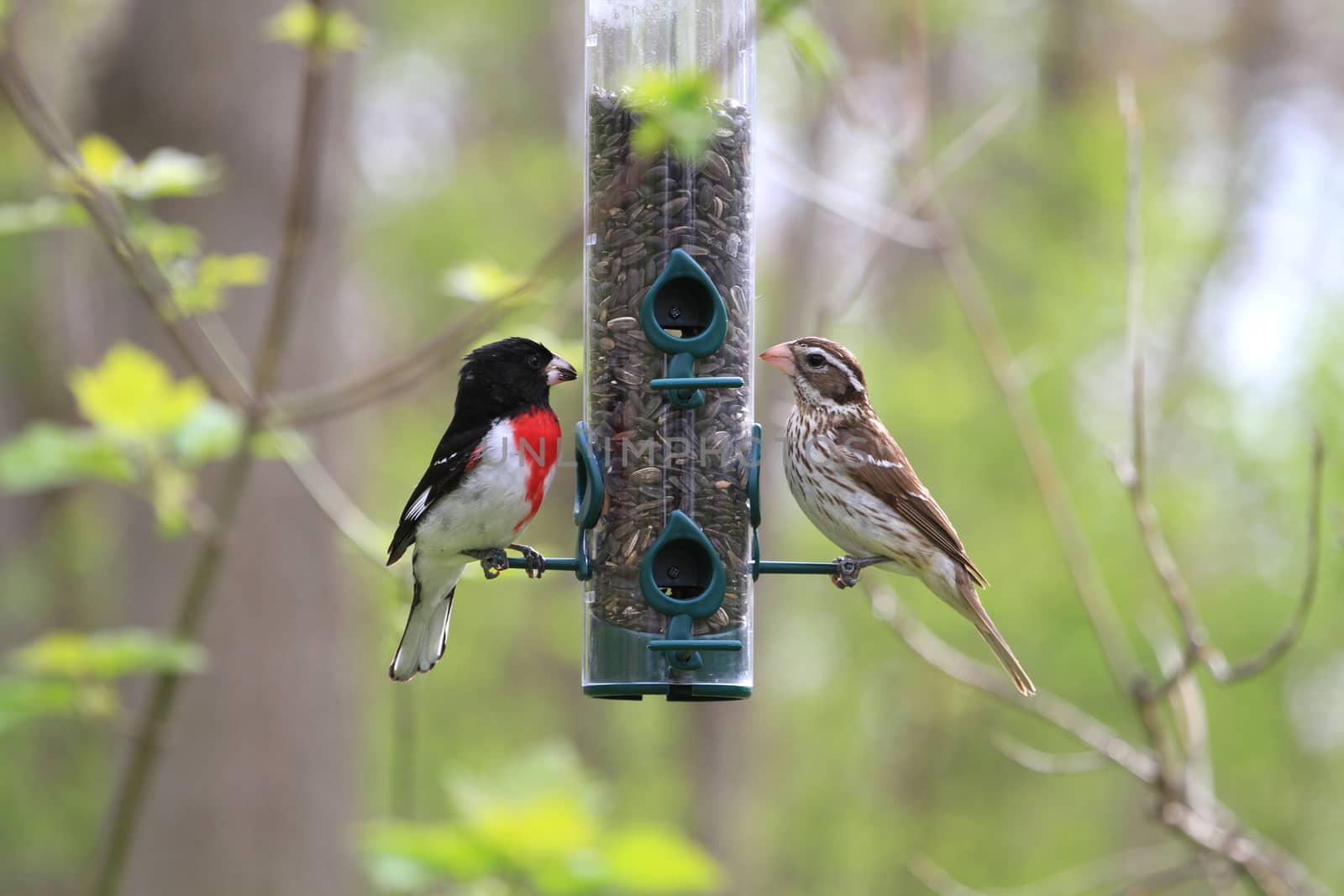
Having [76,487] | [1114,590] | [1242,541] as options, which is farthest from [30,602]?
[1242,541]

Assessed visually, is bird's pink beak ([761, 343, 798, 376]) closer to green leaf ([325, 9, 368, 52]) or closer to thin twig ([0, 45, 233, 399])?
green leaf ([325, 9, 368, 52])

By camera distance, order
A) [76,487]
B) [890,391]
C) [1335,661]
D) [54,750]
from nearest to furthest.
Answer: [1335,661], [890,391], [76,487], [54,750]

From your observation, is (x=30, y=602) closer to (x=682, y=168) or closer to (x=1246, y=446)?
(x=1246, y=446)

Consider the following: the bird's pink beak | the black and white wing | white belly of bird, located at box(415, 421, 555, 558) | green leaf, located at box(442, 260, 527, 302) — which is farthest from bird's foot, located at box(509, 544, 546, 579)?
the bird's pink beak

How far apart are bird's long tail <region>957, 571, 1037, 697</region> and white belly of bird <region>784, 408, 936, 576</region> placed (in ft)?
0.76

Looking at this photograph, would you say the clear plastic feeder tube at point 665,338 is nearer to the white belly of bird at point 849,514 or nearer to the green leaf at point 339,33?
the white belly of bird at point 849,514

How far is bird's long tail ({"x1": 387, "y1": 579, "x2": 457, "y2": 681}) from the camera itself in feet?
19.3

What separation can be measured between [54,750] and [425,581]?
20025 mm

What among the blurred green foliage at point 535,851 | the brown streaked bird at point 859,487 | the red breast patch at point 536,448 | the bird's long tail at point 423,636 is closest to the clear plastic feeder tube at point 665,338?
the red breast patch at point 536,448

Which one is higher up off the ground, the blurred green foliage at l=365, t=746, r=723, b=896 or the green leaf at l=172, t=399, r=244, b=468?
the green leaf at l=172, t=399, r=244, b=468

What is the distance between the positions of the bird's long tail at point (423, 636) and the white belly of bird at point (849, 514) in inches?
64.7

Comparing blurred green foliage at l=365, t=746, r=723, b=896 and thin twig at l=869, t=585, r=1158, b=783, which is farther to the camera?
blurred green foliage at l=365, t=746, r=723, b=896

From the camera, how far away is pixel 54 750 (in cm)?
2339

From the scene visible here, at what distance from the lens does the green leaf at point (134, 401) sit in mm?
5859
